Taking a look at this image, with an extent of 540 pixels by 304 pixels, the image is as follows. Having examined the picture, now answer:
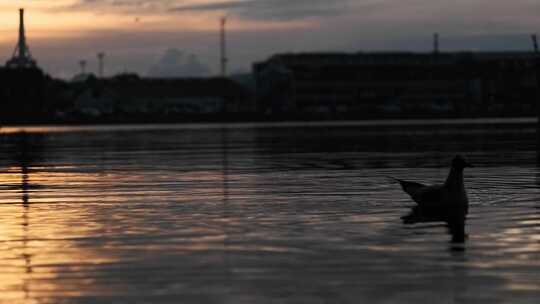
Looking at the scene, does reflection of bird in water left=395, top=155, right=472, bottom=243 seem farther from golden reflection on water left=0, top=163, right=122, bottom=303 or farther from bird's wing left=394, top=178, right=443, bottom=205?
golden reflection on water left=0, top=163, right=122, bottom=303

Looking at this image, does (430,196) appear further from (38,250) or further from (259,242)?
(38,250)

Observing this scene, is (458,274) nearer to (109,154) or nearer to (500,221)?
(500,221)

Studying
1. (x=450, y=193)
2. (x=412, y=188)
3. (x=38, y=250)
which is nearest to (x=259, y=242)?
(x=38, y=250)

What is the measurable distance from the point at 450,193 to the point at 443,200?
0.88 ft

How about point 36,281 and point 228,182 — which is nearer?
point 36,281

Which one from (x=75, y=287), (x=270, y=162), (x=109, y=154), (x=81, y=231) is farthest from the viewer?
(x=109, y=154)

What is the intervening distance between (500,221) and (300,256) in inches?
264

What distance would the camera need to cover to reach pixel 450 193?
2750 cm

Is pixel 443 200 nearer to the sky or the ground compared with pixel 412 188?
nearer to the ground

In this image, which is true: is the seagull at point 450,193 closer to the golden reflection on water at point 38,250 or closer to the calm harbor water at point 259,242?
the calm harbor water at point 259,242

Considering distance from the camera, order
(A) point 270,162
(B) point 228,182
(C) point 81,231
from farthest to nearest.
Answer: (A) point 270,162 → (B) point 228,182 → (C) point 81,231

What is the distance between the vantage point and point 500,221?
81.0 feet

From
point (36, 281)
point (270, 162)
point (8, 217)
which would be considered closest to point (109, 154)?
point (270, 162)

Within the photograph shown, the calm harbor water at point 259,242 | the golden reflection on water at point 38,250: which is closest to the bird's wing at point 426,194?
the calm harbor water at point 259,242
